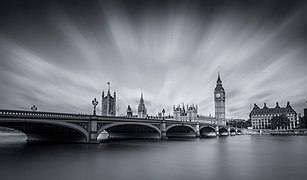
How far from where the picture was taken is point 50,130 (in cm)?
4244

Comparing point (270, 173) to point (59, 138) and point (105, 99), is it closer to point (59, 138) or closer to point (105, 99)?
point (59, 138)

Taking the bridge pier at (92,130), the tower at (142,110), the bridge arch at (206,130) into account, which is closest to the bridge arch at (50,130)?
the bridge pier at (92,130)

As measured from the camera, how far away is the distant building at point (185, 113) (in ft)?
598

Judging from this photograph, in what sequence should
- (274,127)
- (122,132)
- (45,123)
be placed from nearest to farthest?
(45,123), (122,132), (274,127)

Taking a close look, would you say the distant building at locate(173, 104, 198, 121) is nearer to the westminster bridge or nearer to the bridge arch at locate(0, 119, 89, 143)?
the westminster bridge

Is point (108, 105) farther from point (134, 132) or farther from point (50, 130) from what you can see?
point (50, 130)

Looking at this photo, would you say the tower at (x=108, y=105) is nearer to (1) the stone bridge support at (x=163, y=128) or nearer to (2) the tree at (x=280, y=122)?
(1) the stone bridge support at (x=163, y=128)

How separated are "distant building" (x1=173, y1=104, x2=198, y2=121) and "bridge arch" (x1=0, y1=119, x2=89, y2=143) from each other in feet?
459

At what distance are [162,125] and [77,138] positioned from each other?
87.4 feet

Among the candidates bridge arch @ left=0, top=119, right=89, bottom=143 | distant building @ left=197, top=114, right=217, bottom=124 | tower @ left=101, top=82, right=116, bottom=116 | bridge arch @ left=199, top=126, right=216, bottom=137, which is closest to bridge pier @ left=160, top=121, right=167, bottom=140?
bridge arch @ left=0, top=119, right=89, bottom=143

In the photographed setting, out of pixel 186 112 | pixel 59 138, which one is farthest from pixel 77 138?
pixel 186 112

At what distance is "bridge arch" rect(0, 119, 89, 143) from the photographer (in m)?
32.2

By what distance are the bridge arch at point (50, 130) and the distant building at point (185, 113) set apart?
139810 millimetres

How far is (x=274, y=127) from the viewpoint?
147250 millimetres
